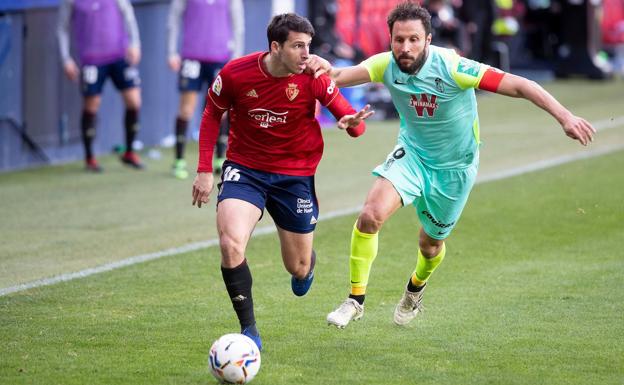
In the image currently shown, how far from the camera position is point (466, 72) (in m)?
7.69

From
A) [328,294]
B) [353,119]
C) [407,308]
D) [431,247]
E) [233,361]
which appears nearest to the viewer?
[233,361]

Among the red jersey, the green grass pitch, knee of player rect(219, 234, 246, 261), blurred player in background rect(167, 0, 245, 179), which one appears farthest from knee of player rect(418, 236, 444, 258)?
blurred player in background rect(167, 0, 245, 179)

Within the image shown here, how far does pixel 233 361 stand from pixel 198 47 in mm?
9304

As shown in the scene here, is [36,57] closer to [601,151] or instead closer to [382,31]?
[601,151]

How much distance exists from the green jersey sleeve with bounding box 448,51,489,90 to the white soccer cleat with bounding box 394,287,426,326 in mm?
1437

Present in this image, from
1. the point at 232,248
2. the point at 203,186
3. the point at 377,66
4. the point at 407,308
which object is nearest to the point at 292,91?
the point at 377,66

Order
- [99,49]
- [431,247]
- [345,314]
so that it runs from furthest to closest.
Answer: [99,49] → [431,247] → [345,314]

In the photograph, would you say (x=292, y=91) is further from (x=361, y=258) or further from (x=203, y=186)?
(x=361, y=258)

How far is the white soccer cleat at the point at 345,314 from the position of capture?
751 cm

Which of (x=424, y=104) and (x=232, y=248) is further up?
(x=424, y=104)

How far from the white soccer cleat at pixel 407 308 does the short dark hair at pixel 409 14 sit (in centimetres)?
173

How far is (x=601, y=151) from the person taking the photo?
17.2 m

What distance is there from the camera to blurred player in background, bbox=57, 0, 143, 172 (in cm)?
1524

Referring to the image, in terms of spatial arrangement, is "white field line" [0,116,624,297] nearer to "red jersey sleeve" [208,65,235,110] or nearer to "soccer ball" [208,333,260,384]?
"red jersey sleeve" [208,65,235,110]
